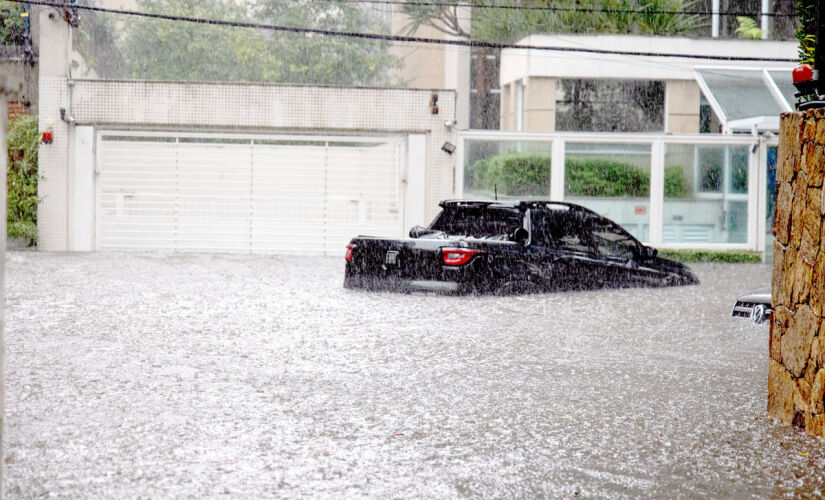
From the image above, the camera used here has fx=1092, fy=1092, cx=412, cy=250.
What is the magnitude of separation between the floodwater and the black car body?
15.4 inches

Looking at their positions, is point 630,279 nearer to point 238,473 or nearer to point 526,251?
point 526,251

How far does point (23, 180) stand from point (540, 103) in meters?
12.8

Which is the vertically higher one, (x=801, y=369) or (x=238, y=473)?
(x=801, y=369)

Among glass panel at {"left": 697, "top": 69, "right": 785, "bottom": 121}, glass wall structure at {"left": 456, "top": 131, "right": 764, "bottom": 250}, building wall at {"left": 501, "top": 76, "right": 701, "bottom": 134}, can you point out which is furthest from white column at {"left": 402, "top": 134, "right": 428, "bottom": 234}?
building wall at {"left": 501, "top": 76, "right": 701, "bottom": 134}

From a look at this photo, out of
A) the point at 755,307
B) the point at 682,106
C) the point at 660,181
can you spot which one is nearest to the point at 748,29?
the point at 682,106

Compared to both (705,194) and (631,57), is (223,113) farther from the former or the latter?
(631,57)

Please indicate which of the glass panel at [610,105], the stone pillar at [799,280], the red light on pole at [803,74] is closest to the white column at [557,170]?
the glass panel at [610,105]

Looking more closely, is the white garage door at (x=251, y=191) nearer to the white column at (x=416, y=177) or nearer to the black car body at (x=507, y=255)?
the white column at (x=416, y=177)

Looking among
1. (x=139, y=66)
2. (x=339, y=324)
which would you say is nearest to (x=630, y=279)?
(x=339, y=324)

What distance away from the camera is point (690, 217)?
21797mm

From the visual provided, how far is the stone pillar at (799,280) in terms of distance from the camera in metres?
6.25

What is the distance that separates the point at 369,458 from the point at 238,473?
0.71 metres

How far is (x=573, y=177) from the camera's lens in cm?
2150

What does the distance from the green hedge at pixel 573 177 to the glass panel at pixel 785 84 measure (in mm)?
2853
